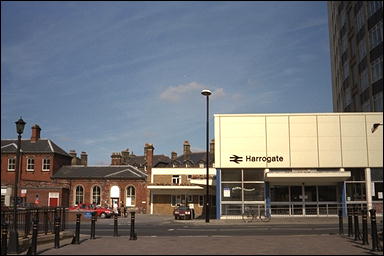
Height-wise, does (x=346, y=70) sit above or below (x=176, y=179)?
above

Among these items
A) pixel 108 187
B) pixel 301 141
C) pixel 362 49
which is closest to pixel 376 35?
pixel 362 49

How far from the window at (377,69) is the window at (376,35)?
1830 mm

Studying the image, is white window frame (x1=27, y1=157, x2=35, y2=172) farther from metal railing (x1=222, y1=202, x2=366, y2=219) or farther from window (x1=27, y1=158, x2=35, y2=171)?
metal railing (x1=222, y1=202, x2=366, y2=219)

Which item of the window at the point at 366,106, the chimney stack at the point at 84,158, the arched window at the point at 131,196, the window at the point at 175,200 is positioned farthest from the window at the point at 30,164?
the window at the point at 366,106

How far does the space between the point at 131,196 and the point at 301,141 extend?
2691cm

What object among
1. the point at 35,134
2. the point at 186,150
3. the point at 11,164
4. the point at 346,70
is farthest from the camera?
the point at 186,150

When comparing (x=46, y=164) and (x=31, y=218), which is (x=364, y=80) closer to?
(x=46, y=164)

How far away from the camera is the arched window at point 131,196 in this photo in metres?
55.6

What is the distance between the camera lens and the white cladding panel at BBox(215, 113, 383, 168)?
116ft

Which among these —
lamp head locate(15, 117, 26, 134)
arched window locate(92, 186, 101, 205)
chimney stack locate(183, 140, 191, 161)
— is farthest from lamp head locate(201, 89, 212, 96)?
chimney stack locate(183, 140, 191, 161)

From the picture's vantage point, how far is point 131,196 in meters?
55.9

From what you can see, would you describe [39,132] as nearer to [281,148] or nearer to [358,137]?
[281,148]

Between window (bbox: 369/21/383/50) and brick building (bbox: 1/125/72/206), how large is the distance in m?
39.9

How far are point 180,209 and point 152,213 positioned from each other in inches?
624
